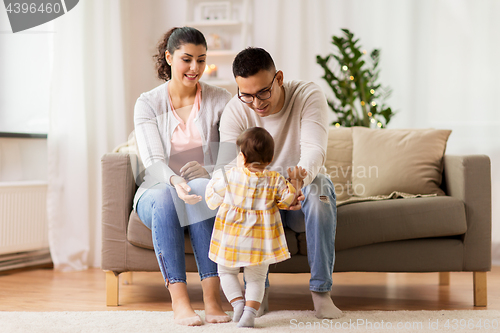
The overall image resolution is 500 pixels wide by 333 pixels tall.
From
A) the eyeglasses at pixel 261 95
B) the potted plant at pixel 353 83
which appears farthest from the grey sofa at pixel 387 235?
the potted plant at pixel 353 83

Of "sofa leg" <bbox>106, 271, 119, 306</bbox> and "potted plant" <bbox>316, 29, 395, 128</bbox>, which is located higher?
A: "potted plant" <bbox>316, 29, 395, 128</bbox>

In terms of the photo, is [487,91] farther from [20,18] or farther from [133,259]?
[20,18]

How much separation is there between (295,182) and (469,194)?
0.82 metres

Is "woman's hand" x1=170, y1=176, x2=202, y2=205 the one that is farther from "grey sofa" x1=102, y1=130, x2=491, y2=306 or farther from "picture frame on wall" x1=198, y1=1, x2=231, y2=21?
"picture frame on wall" x1=198, y1=1, x2=231, y2=21

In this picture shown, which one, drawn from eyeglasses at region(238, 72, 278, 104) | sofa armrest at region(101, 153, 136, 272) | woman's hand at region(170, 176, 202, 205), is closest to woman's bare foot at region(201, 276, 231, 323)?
woman's hand at region(170, 176, 202, 205)

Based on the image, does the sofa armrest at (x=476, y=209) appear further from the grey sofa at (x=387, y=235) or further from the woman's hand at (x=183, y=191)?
the woman's hand at (x=183, y=191)

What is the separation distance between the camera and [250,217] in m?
1.46

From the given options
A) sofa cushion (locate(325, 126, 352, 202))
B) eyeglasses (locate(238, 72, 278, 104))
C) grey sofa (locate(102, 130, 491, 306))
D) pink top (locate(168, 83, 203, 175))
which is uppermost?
eyeglasses (locate(238, 72, 278, 104))

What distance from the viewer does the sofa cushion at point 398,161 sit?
2053 millimetres

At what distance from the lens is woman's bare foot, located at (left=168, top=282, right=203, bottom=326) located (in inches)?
57.7

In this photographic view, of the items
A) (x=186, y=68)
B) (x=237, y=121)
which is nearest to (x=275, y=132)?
(x=237, y=121)

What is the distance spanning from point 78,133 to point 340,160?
1530 mm

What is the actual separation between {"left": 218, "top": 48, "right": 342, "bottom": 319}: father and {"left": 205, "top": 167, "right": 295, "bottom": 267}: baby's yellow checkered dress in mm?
84

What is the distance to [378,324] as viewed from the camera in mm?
1490
